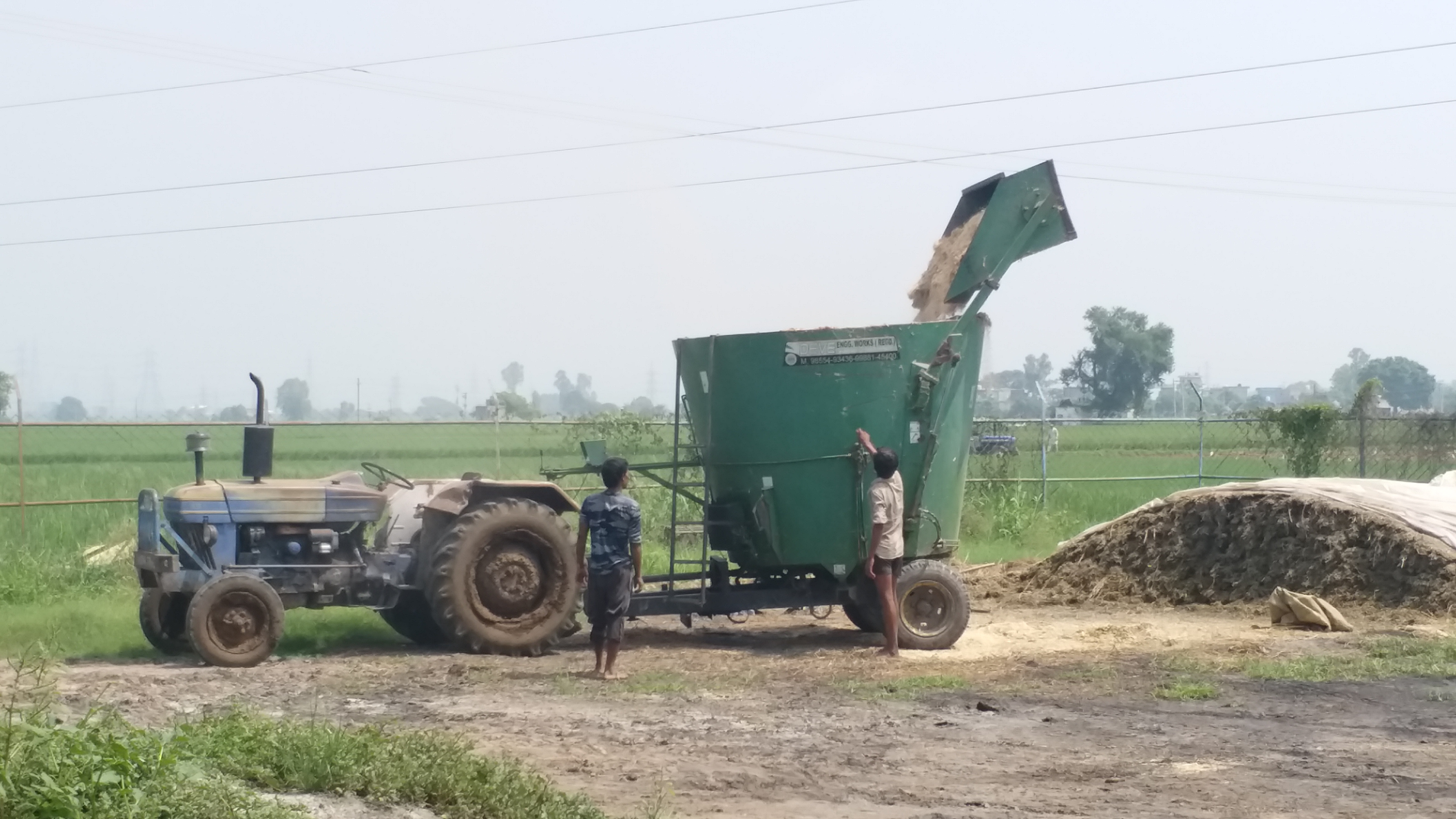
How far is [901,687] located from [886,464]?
199 centimetres

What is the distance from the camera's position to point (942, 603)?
461 inches

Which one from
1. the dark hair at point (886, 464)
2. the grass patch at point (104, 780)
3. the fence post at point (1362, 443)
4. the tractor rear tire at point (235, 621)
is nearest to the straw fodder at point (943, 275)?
the dark hair at point (886, 464)

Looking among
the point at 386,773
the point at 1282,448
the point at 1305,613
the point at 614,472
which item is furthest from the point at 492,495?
the point at 1282,448

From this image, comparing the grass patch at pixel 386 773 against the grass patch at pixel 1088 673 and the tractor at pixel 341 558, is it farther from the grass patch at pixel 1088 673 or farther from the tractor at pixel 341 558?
the grass patch at pixel 1088 673

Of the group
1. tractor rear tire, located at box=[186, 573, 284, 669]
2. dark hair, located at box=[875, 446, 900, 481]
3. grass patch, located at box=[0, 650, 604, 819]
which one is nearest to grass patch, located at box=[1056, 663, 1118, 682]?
dark hair, located at box=[875, 446, 900, 481]

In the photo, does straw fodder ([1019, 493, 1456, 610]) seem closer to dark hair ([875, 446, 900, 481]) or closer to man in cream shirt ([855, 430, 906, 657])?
man in cream shirt ([855, 430, 906, 657])

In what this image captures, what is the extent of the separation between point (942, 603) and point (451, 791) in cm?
646

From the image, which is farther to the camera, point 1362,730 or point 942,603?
point 942,603

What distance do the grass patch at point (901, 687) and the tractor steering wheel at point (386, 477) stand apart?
12.4 ft

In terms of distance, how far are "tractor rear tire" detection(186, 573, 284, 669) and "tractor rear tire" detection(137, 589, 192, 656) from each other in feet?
1.26

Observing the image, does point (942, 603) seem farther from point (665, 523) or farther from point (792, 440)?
point (665, 523)

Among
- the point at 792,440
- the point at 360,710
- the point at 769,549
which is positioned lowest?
the point at 360,710

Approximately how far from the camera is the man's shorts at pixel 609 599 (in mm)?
10188

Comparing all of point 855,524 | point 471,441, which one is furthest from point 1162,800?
point 471,441
